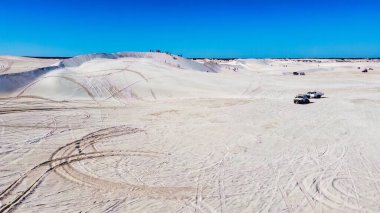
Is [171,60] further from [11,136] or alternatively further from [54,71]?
[11,136]

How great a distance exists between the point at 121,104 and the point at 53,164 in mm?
19726

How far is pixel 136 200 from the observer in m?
13.5

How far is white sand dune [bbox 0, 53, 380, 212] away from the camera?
13.7 meters

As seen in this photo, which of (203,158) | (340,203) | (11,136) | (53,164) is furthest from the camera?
(11,136)

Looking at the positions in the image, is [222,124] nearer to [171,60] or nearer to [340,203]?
[340,203]

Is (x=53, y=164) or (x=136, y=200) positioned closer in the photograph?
A: (x=136, y=200)

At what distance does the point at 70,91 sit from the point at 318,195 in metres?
31.3

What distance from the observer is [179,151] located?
19875 millimetres

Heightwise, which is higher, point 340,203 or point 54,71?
point 54,71

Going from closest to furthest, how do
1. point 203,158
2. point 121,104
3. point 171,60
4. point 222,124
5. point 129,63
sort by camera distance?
1. point 203,158
2. point 222,124
3. point 121,104
4. point 129,63
5. point 171,60

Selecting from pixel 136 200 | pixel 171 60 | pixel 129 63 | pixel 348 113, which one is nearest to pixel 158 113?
pixel 348 113

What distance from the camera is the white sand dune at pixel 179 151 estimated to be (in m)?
13.7

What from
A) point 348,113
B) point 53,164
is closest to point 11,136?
point 53,164

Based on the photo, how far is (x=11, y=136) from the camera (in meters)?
22.5
